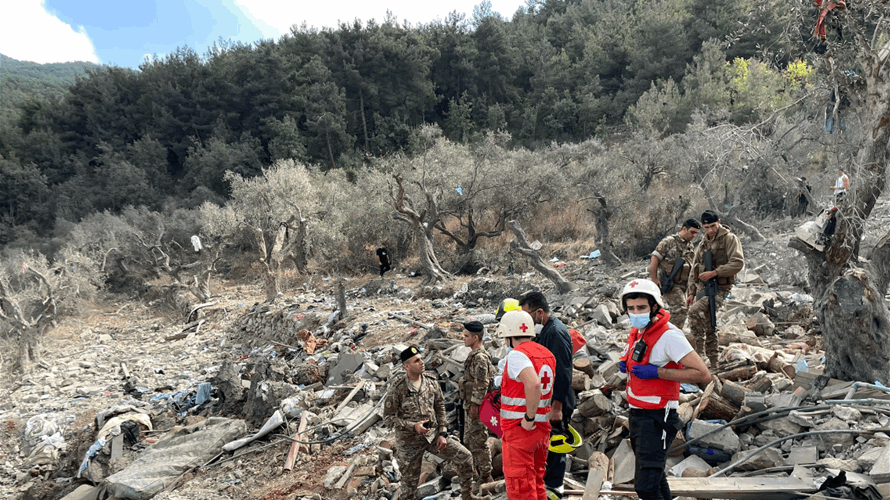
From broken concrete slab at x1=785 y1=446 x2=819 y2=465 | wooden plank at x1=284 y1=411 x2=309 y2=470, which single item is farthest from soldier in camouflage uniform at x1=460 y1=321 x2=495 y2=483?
wooden plank at x1=284 y1=411 x2=309 y2=470

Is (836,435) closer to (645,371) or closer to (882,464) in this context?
(882,464)

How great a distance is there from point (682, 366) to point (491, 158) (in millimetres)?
19161

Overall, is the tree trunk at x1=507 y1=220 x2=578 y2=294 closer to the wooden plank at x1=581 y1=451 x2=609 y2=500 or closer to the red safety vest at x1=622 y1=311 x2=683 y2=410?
Result: the wooden plank at x1=581 y1=451 x2=609 y2=500

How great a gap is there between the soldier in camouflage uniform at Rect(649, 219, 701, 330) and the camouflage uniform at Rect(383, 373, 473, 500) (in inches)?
114

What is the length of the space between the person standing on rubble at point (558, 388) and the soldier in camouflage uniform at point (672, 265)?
2.24m

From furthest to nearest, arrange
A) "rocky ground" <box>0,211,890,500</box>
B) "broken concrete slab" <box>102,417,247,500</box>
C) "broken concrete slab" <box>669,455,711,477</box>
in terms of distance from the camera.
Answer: "broken concrete slab" <box>102,417,247,500</box> < "rocky ground" <box>0,211,890,500</box> < "broken concrete slab" <box>669,455,711,477</box>

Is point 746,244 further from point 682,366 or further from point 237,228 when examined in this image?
point 237,228

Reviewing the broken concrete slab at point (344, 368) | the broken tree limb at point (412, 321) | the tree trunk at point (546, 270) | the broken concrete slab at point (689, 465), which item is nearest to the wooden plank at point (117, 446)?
the broken concrete slab at point (344, 368)

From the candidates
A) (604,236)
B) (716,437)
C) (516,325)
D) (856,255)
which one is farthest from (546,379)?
(604,236)

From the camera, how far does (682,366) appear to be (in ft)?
8.70

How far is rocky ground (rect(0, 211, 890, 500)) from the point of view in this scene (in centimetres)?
414

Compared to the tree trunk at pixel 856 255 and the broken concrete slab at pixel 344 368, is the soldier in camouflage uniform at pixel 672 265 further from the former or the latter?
the broken concrete slab at pixel 344 368

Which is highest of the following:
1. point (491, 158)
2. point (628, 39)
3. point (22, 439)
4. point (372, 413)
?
point (628, 39)

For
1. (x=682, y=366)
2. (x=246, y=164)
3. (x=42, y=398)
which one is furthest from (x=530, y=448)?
(x=246, y=164)
